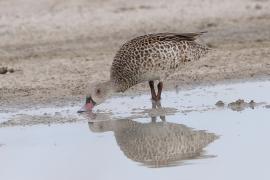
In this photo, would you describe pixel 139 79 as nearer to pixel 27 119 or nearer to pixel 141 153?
pixel 27 119

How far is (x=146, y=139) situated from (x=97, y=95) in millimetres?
1545

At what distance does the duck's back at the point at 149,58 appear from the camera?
11367 mm

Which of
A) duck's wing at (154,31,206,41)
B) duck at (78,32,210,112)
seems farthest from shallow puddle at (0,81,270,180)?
duck's wing at (154,31,206,41)

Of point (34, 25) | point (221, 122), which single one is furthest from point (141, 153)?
point (34, 25)

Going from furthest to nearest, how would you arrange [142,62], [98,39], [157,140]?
[98,39] < [142,62] < [157,140]

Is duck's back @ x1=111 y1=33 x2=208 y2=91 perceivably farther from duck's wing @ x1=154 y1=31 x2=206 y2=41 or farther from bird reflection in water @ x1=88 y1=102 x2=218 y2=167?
bird reflection in water @ x1=88 y1=102 x2=218 y2=167

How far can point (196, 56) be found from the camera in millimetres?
11977

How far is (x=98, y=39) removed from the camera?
640 inches

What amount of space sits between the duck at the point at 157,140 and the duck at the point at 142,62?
58 centimetres

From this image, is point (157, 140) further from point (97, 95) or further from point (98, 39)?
point (98, 39)

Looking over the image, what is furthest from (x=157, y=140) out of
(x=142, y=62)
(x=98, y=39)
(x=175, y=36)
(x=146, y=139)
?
(x=98, y=39)

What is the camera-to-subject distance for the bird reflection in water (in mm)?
9266

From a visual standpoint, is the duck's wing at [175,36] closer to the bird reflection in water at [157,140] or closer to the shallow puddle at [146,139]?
the shallow puddle at [146,139]

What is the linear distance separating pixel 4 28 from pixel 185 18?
10.2ft
